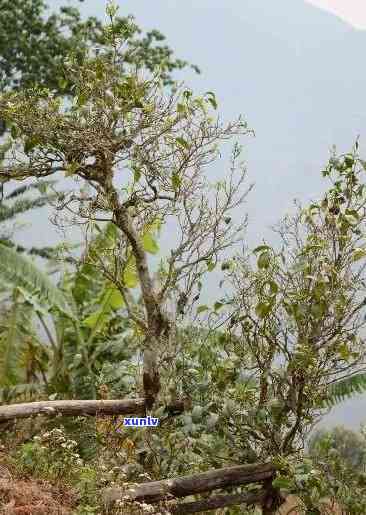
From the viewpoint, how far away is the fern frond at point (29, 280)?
318 inches

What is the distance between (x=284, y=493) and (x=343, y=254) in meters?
1.85

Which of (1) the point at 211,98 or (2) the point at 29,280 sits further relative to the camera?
(2) the point at 29,280

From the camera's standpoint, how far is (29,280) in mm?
8352

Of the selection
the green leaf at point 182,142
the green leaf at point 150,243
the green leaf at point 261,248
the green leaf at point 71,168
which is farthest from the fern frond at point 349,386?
the green leaf at point 71,168

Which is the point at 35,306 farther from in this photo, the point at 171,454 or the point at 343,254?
the point at 343,254

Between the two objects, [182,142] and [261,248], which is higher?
[182,142]

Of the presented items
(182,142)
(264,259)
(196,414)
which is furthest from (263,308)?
(182,142)

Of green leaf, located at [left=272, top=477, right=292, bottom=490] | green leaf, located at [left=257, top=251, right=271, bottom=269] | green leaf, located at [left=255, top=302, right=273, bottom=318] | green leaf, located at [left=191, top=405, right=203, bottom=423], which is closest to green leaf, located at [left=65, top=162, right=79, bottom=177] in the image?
green leaf, located at [left=257, top=251, right=271, bottom=269]

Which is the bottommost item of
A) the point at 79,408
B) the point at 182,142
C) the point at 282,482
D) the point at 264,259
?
the point at 282,482

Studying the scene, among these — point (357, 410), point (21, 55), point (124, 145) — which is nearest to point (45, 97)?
point (124, 145)

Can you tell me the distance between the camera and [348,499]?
5223 millimetres

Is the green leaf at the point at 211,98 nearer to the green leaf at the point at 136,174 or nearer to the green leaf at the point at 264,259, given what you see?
the green leaf at the point at 136,174

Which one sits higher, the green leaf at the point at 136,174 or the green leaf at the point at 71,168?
the green leaf at the point at 71,168

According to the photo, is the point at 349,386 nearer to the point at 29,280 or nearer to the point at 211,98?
the point at 211,98
